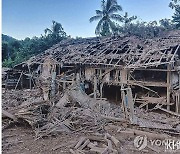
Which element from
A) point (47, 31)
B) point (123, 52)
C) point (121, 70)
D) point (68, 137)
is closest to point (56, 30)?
point (47, 31)

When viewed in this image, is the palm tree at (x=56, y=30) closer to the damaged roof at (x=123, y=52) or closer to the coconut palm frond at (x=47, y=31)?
the coconut palm frond at (x=47, y=31)

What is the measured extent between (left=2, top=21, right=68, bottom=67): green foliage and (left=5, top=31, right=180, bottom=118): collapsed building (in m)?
8.72

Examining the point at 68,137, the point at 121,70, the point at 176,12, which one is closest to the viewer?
the point at 68,137

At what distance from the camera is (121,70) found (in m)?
15.4

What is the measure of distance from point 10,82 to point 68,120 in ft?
44.2

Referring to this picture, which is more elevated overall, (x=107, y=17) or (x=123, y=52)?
(x=107, y=17)

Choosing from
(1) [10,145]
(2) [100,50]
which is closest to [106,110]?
(1) [10,145]

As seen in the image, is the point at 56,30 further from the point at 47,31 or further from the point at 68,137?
the point at 68,137

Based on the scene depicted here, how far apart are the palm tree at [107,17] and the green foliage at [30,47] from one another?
16.3 feet

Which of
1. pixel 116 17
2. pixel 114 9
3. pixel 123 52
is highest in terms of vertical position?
pixel 114 9

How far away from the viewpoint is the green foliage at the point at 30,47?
28.4 metres

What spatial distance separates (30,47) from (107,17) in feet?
35.6

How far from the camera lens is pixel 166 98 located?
1388 centimetres

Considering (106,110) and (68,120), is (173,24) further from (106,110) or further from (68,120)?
(68,120)
